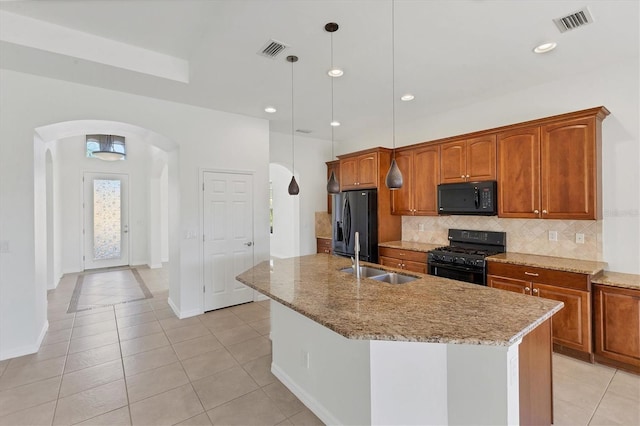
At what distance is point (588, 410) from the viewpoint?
2.22 m

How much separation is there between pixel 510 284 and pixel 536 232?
0.84 meters

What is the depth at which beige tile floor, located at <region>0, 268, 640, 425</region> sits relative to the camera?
7.20ft

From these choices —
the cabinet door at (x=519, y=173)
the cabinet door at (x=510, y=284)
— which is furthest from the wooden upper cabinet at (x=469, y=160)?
the cabinet door at (x=510, y=284)

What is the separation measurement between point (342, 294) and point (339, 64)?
7.50 feet

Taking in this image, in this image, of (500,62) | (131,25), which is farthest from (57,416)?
(500,62)

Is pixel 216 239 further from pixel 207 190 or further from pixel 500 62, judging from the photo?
pixel 500 62

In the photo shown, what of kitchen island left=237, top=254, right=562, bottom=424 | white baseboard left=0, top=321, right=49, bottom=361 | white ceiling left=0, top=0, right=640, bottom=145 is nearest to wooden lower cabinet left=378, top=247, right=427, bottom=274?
kitchen island left=237, top=254, right=562, bottom=424

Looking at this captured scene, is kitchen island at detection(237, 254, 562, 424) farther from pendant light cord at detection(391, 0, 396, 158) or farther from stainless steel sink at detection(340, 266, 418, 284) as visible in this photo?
pendant light cord at detection(391, 0, 396, 158)

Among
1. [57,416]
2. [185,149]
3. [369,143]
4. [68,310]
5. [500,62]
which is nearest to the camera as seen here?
[57,416]

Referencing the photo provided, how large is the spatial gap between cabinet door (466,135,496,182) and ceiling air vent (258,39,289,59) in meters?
2.69

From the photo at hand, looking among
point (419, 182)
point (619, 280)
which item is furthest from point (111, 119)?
point (619, 280)

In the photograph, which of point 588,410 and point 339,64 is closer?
point 588,410

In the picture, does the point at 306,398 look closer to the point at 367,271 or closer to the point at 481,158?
the point at 367,271

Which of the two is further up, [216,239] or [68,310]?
[216,239]
